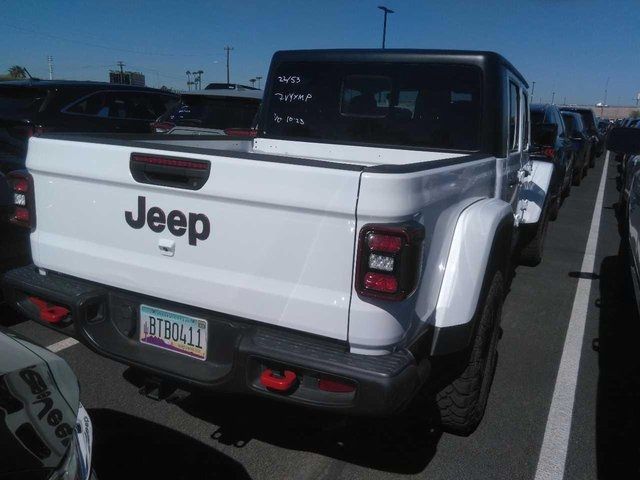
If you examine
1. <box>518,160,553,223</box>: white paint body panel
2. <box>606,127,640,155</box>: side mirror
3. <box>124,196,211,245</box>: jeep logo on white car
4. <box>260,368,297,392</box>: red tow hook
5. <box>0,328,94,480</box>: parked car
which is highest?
<box>606,127,640,155</box>: side mirror

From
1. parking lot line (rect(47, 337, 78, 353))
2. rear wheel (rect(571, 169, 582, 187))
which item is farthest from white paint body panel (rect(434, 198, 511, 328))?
rear wheel (rect(571, 169, 582, 187))

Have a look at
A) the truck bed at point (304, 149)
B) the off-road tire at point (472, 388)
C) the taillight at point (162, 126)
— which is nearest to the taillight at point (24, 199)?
the truck bed at point (304, 149)

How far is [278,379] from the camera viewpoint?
84.5 inches

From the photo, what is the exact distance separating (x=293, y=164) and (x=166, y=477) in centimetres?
160

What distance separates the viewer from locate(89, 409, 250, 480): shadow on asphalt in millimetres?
2602

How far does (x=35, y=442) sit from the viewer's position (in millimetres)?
1427

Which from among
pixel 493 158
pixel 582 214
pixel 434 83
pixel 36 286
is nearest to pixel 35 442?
pixel 36 286

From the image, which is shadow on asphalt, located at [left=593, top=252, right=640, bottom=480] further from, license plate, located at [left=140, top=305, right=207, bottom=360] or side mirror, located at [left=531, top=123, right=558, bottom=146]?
license plate, located at [left=140, top=305, right=207, bottom=360]

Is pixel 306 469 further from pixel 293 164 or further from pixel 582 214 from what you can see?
pixel 582 214

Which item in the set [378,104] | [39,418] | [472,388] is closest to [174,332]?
[39,418]

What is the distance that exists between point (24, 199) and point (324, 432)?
1986 millimetres

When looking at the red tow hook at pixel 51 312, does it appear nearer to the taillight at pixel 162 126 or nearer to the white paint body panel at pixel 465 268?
the white paint body panel at pixel 465 268

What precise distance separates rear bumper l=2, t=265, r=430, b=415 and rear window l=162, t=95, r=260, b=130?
594cm

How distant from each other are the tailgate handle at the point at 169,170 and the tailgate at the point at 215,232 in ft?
0.08
